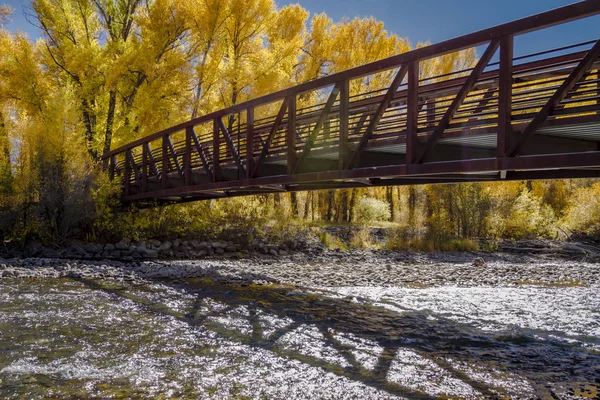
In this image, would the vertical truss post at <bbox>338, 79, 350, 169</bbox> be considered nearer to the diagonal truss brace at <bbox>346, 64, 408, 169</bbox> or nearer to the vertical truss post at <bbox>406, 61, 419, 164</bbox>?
the diagonal truss brace at <bbox>346, 64, 408, 169</bbox>

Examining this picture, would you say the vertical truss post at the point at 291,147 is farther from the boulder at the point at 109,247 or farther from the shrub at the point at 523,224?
the shrub at the point at 523,224

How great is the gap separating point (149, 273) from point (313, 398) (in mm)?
8851

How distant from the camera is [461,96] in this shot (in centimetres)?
730

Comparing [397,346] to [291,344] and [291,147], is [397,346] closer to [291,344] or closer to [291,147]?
[291,344]

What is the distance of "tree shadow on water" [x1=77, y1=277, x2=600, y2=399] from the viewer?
5324mm

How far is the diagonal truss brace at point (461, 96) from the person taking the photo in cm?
703

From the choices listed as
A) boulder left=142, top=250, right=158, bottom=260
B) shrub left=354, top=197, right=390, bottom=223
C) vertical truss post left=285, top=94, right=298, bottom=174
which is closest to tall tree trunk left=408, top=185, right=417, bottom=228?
shrub left=354, top=197, right=390, bottom=223

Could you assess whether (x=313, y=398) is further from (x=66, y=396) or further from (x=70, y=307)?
(x=70, y=307)

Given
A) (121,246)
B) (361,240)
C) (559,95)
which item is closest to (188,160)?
(121,246)

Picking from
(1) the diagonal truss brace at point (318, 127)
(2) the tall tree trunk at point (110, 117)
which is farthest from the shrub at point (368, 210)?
(1) the diagonal truss brace at point (318, 127)

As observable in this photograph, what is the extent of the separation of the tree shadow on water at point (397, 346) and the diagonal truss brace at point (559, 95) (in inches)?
109

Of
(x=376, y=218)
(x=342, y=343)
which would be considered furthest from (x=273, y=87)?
(x=342, y=343)

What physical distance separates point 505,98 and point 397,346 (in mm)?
3764

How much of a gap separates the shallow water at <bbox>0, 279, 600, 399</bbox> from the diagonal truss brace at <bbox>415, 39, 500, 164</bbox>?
9.32 ft
